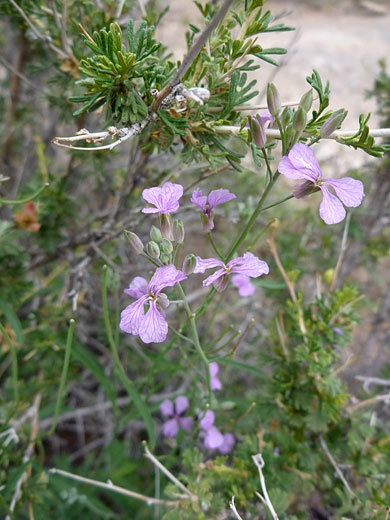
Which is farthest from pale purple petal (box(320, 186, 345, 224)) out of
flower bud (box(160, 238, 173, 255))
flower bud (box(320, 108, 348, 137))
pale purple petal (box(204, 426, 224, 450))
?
pale purple petal (box(204, 426, 224, 450))

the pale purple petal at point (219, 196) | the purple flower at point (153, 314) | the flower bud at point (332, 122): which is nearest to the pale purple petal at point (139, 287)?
the purple flower at point (153, 314)

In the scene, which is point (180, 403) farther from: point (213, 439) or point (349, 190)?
point (349, 190)

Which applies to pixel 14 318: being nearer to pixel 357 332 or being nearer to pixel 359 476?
pixel 359 476

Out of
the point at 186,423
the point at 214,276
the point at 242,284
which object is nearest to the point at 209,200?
the point at 214,276

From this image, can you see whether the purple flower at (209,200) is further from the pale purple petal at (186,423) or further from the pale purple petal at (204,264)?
the pale purple petal at (186,423)

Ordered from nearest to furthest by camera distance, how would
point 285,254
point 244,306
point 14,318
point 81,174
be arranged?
point 14,318 < point 81,174 < point 285,254 < point 244,306

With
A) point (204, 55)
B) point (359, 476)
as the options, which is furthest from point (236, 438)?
point (204, 55)
